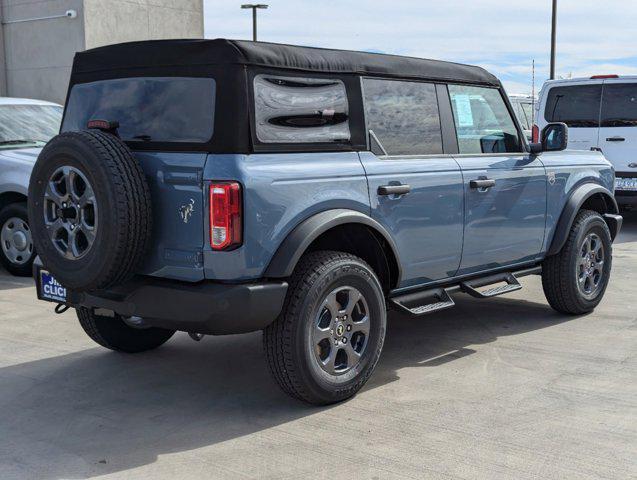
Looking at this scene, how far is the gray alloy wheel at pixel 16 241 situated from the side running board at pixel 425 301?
14.1 ft

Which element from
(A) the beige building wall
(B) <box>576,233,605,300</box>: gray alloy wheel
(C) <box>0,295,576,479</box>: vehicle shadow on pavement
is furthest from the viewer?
(A) the beige building wall

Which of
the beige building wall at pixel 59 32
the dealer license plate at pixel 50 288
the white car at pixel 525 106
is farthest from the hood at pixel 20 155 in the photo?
the beige building wall at pixel 59 32

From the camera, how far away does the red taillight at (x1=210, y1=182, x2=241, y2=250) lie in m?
3.92

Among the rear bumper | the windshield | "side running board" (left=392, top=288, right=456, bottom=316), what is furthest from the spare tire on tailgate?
the windshield

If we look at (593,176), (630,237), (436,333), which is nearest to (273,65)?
(436,333)

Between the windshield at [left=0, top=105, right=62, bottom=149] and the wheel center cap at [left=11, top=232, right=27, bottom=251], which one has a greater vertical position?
the windshield at [left=0, top=105, right=62, bottom=149]

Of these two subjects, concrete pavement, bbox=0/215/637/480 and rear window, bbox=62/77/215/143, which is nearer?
concrete pavement, bbox=0/215/637/480

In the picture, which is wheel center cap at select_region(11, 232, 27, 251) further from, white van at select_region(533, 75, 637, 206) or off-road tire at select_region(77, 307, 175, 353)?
white van at select_region(533, 75, 637, 206)

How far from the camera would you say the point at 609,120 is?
444 inches

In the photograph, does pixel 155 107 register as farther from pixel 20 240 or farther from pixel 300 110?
pixel 20 240

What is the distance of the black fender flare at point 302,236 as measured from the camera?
13.4 feet

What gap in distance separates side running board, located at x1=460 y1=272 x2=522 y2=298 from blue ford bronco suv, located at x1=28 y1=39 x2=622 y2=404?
3 cm

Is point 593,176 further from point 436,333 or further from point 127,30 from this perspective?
point 127,30

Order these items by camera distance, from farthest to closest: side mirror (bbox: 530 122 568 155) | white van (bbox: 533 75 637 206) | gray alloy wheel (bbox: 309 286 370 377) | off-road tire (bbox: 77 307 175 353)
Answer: white van (bbox: 533 75 637 206) < side mirror (bbox: 530 122 568 155) < off-road tire (bbox: 77 307 175 353) < gray alloy wheel (bbox: 309 286 370 377)
